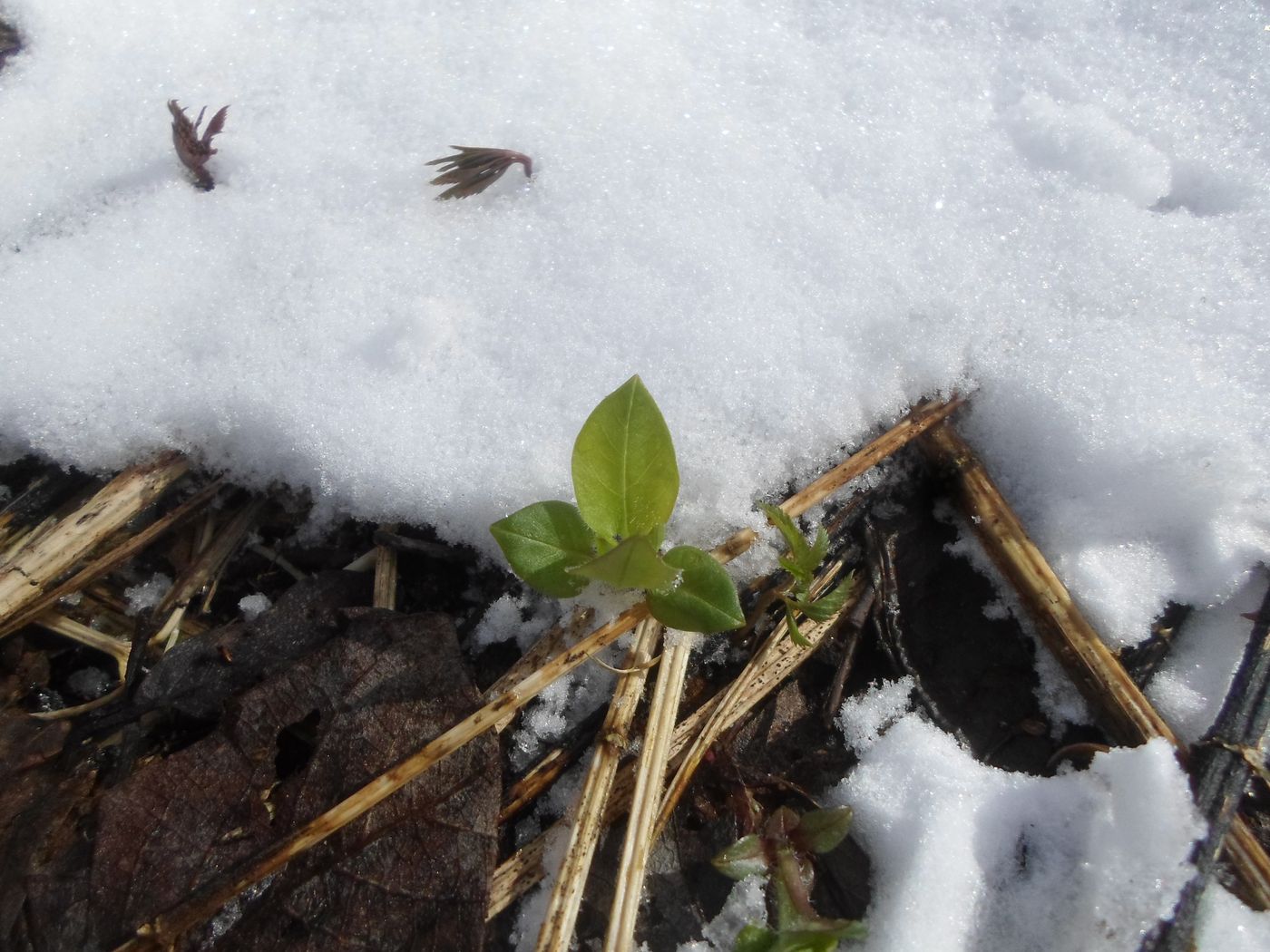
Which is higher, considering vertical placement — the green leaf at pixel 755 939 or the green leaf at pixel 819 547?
the green leaf at pixel 819 547

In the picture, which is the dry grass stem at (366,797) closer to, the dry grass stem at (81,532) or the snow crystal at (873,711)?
the snow crystal at (873,711)

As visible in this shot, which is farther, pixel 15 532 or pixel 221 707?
pixel 15 532

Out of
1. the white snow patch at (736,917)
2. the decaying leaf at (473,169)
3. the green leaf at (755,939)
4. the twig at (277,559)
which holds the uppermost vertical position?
the decaying leaf at (473,169)

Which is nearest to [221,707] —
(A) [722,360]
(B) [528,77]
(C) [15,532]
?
(C) [15,532]

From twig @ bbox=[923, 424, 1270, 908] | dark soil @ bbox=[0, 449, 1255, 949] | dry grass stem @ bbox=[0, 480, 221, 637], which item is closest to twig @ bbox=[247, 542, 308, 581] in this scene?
dark soil @ bbox=[0, 449, 1255, 949]

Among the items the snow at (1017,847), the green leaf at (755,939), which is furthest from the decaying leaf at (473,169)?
the green leaf at (755,939)

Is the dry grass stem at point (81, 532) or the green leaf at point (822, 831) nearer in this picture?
the green leaf at point (822, 831)

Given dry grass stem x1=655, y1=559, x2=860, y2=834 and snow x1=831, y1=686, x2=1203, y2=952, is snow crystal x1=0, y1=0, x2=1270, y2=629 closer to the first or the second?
dry grass stem x1=655, y1=559, x2=860, y2=834

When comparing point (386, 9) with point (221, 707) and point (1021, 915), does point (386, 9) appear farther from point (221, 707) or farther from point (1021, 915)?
point (1021, 915)
